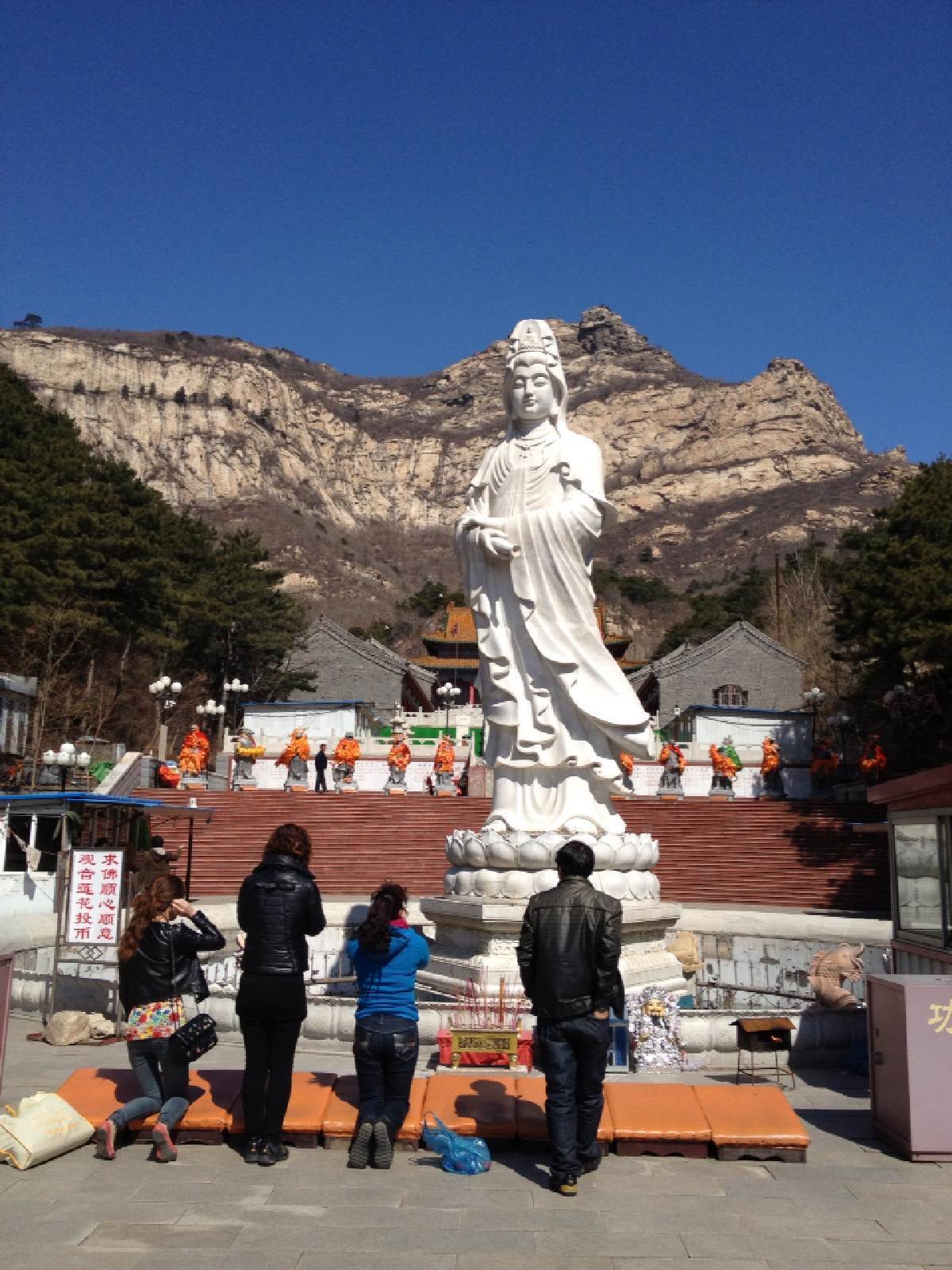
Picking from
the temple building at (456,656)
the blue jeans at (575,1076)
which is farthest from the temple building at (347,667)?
the blue jeans at (575,1076)

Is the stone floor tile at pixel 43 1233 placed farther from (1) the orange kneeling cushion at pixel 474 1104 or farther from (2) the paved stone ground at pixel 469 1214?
(1) the orange kneeling cushion at pixel 474 1104

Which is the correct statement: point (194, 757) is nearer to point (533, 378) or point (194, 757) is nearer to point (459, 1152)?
point (533, 378)

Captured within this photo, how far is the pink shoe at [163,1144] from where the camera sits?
4301mm

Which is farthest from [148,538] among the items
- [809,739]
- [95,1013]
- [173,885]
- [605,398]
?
[605,398]

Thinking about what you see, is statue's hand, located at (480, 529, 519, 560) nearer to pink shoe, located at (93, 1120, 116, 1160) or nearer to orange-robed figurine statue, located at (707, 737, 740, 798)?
pink shoe, located at (93, 1120, 116, 1160)

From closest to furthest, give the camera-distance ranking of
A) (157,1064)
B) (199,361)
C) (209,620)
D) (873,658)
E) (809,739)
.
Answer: (157,1064)
(873,658)
(809,739)
(209,620)
(199,361)

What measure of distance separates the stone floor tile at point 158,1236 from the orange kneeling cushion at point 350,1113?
3.02 feet

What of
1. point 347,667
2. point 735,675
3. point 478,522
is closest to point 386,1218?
point 478,522

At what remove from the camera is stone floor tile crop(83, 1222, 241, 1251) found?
350 centimetres

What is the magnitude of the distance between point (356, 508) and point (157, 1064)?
102143mm

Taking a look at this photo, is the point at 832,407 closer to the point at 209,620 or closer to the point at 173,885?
the point at 209,620

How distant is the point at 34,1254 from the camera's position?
11.2 ft

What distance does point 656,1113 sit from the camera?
468 centimetres

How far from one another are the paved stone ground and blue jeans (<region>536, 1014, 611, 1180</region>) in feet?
0.64
